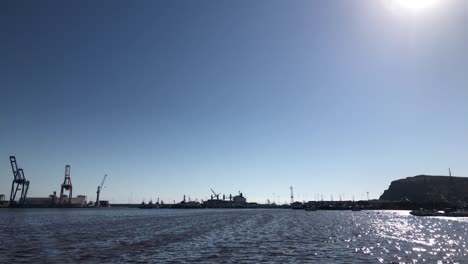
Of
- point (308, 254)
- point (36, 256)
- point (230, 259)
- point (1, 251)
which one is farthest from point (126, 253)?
point (308, 254)

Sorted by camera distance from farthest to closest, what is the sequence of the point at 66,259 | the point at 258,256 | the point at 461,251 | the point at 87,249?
the point at 461,251, the point at 87,249, the point at 258,256, the point at 66,259

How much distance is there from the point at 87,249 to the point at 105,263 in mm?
9958

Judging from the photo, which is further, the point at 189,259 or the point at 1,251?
the point at 1,251

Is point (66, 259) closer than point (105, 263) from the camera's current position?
No

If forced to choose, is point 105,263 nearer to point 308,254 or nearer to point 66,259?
point 66,259

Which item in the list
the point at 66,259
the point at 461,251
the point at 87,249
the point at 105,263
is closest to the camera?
the point at 105,263

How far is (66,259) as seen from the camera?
30.2 meters

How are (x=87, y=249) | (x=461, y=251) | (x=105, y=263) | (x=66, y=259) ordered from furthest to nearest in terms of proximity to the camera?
(x=461, y=251)
(x=87, y=249)
(x=66, y=259)
(x=105, y=263)

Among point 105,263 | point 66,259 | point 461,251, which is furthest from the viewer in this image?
point 461,251

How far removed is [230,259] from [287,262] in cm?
527

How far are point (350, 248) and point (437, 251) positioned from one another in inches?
398

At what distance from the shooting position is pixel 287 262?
99.8 ft

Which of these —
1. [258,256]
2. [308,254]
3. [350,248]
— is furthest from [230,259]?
[350,248]

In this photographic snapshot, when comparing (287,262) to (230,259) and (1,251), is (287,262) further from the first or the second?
(1,251)
